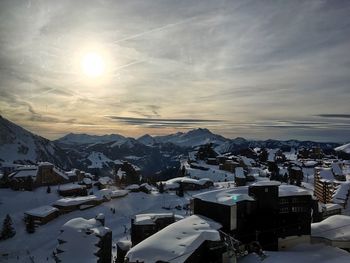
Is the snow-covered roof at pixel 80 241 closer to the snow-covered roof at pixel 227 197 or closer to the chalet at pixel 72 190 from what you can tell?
the snow-covered roof at pixel 227 197

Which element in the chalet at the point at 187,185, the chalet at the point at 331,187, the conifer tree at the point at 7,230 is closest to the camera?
the conifer tree at the point at 7,230

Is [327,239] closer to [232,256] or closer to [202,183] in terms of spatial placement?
[232,256]

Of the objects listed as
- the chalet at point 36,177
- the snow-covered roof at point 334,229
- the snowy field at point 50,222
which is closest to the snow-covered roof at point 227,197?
the snow-covered roof at point 334,229

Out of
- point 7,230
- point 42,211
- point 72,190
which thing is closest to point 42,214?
point 42,211

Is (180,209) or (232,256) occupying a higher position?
(232,256)

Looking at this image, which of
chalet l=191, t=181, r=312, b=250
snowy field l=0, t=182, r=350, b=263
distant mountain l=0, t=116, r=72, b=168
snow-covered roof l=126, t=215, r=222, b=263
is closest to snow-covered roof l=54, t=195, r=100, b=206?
snowy field l=0, t=182, r=350, b=263

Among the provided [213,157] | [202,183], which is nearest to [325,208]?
[202,183]

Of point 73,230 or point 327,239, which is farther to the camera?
point 327,239
